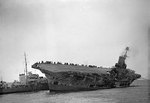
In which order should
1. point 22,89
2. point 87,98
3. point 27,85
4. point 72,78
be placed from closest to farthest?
point 87,98, point 72,78, point 22,89, point 27,85

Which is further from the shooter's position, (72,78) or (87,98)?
(72,78)

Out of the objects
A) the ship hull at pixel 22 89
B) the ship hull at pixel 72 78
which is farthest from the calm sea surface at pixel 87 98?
the ship hull at pixel 22 89

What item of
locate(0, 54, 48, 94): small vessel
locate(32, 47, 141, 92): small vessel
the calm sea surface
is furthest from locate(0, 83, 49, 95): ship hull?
the calm sea surface

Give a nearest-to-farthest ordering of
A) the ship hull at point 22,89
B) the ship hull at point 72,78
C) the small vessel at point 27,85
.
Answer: the ship hull at point 72,78 → the ship hull at point 22,89 → the small vessel at point 27,85

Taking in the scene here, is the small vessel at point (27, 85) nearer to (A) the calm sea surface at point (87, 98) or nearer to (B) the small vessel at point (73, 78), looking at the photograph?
(B) the small vessel at point (73, 78)

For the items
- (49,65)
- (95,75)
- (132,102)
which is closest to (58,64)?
(49,65)

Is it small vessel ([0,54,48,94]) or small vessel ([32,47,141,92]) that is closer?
small vessel ([32,47,141,92])

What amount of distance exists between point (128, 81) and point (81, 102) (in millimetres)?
51264

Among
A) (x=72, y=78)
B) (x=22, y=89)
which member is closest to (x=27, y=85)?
(x=22, y=89)

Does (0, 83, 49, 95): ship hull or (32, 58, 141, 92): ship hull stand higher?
(32, 58, 141, 92): ship hull

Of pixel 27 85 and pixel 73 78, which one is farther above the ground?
pixel 73 78

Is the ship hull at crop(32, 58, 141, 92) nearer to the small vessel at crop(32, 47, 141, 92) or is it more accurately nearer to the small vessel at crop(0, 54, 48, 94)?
the small vessel at crop(32, 47, 141, 92)

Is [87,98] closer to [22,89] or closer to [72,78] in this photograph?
[72,78]

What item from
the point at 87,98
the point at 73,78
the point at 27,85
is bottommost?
the point at 87,98
